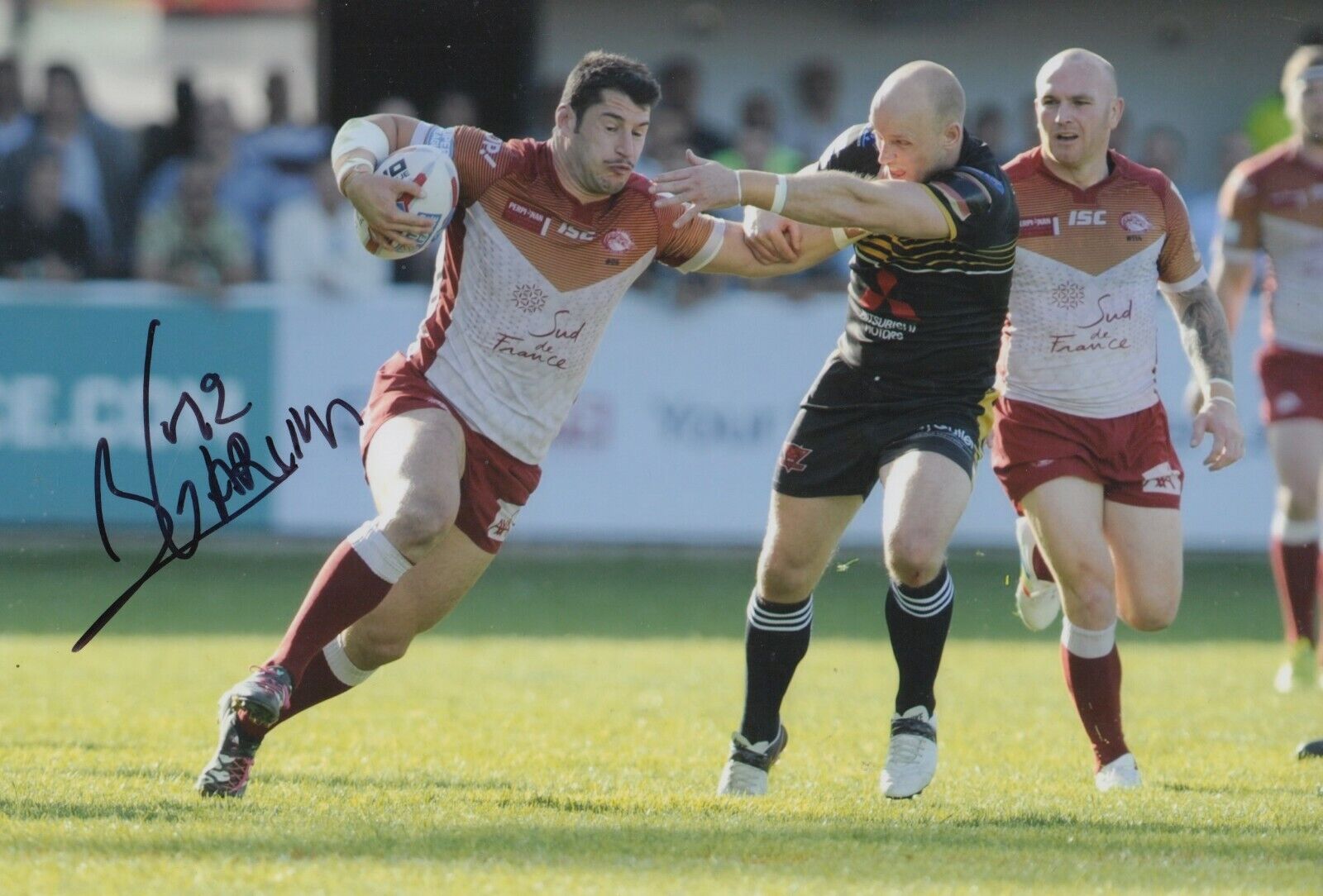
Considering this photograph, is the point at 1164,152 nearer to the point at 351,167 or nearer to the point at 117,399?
the point at 117,399

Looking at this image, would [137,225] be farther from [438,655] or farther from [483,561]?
[483,561]

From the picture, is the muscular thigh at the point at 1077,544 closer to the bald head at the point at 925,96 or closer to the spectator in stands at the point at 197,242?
the bald head at the point at 925,96

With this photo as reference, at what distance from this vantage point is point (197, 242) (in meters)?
13.4

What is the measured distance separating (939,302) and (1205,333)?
115cm

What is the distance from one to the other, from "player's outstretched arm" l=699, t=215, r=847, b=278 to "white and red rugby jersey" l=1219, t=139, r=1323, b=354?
10.6ft

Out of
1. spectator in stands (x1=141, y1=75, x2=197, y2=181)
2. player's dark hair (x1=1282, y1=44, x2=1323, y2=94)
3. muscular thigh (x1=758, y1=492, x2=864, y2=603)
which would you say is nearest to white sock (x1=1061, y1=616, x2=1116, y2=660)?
muscular thigh (x1=758, y1=492, x2=864, y2=603)

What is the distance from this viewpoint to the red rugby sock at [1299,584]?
9383 mm

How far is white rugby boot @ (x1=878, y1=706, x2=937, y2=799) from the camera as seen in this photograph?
616 cm

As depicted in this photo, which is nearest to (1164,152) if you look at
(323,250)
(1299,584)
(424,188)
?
(1299,584)

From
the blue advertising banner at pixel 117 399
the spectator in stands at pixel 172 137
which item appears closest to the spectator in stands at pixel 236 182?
the spectator in stands at pixel 172 137

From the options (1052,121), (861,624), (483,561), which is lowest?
(861,624)

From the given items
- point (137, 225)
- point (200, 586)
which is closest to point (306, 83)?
point (137, 225)

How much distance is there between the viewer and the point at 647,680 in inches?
374

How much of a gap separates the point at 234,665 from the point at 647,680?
2.13m
